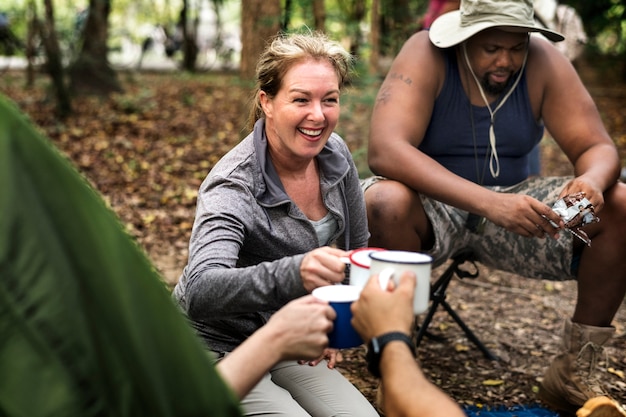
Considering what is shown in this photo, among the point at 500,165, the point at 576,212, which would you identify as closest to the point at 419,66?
the point at 500,165

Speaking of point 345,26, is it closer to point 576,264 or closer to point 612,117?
point 576,264

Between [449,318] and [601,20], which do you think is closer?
[449,318]

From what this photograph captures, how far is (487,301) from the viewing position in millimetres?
4668

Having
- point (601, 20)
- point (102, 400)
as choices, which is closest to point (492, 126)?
point (102, 400)

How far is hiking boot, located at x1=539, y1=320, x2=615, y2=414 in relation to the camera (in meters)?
3.19

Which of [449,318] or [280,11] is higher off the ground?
[280,11]

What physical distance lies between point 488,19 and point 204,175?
4529 mm

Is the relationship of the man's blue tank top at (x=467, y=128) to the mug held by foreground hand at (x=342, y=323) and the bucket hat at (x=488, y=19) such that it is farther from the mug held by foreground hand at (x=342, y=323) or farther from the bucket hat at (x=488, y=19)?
the mug held by foreground hand at (x=342, y=323)

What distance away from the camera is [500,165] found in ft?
11.6

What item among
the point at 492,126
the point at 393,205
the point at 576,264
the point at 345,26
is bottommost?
the point at 576,264

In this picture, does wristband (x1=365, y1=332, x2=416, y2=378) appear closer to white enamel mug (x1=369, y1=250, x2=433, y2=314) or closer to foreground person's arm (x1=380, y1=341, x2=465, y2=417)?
foreground person's arm (x1=380, y1=341, x2=465, y2=417)

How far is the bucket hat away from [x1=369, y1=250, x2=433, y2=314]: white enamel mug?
1.75 metres

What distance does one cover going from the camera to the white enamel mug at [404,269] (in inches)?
69.6

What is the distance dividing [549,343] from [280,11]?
327cm
